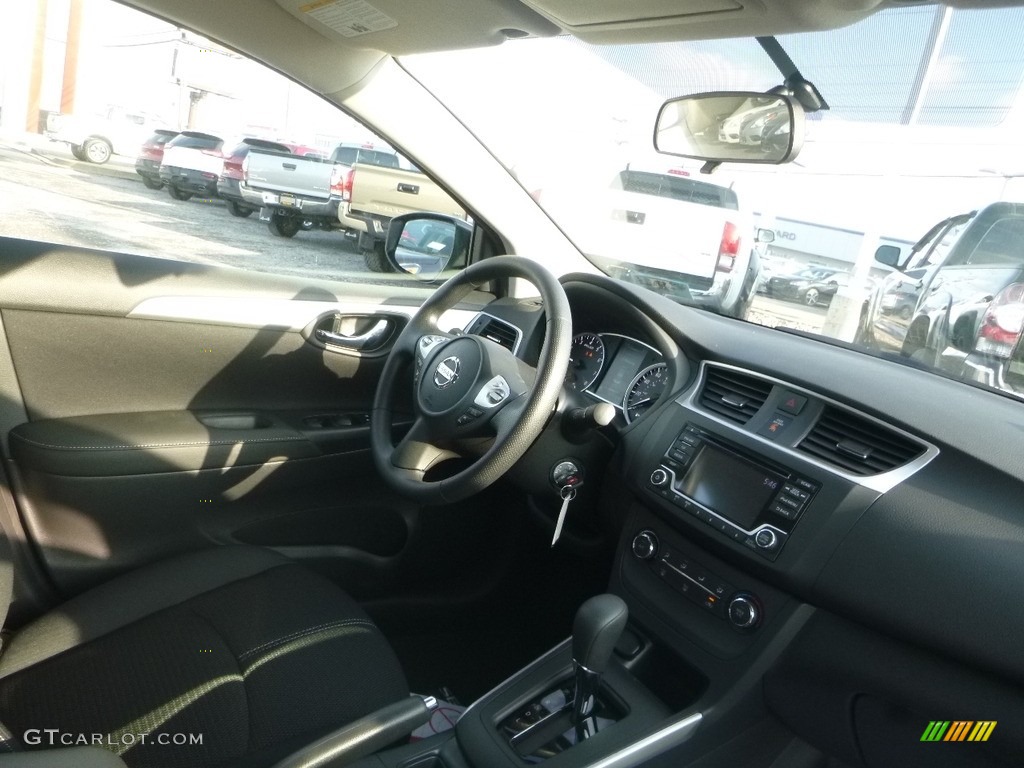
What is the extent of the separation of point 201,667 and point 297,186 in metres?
1.67

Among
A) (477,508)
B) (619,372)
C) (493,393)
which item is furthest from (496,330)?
(477,508)

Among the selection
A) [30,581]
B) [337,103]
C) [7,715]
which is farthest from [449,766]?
[337,103]

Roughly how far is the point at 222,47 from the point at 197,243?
0.63m

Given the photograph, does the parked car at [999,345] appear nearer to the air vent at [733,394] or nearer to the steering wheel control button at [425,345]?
the air vent at [733,394]

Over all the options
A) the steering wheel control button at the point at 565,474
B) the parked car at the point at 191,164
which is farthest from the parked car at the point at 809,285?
the parked car at the point at 191,164

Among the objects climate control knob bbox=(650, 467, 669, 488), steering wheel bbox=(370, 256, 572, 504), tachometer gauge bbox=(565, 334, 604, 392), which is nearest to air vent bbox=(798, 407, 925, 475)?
climate control knob bbox=(650, 467, 669, 488)

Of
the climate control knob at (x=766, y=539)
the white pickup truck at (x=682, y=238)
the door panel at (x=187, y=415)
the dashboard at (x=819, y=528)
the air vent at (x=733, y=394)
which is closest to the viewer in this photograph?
the dashboard at (x=819, y=528)

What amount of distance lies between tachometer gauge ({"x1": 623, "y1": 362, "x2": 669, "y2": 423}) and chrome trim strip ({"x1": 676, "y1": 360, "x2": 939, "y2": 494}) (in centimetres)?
10

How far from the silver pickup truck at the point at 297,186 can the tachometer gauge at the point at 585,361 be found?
2.78 ft

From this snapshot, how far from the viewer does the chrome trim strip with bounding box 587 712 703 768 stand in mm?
1691

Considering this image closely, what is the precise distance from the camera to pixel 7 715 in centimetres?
152

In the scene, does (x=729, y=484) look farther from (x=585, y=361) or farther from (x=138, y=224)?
(x=138, y=224)

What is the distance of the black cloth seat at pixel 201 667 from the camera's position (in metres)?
1.54

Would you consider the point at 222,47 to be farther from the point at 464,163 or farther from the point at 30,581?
the point at 30,581
